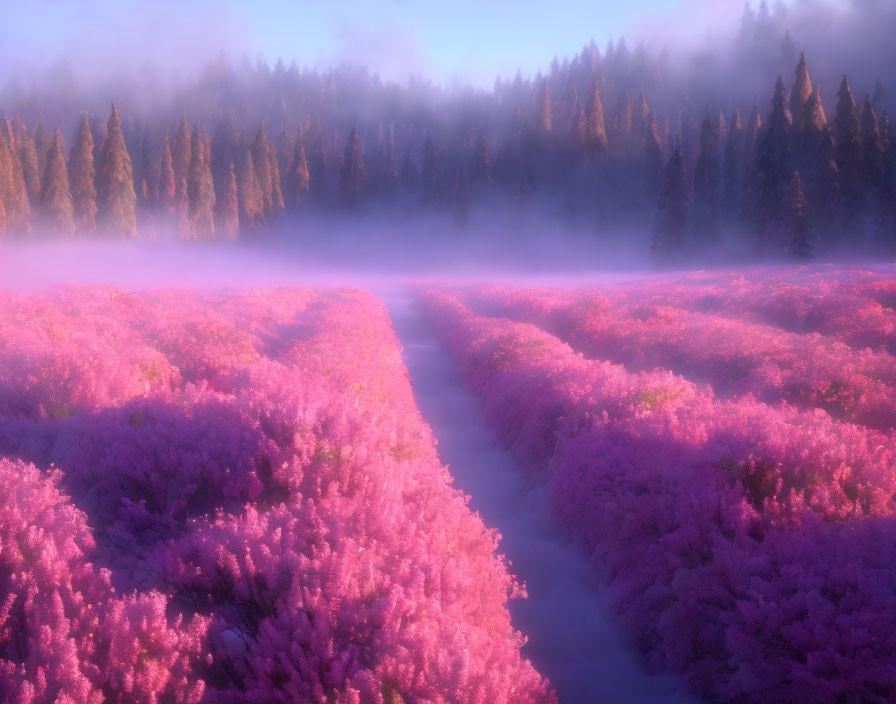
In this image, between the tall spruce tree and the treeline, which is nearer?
the treeline

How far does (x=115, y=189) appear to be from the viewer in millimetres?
55531

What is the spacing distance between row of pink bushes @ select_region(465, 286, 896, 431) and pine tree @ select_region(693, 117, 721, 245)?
48.9m

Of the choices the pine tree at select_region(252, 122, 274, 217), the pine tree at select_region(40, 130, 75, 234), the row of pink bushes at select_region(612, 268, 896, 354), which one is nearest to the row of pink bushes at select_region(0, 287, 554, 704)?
the row of pink bushes at select_region(612, 268, 896, 354)

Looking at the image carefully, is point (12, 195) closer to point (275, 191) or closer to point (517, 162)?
point (275, 191)

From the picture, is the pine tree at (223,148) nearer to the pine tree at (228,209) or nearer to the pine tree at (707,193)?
the pine tree at (228,209)

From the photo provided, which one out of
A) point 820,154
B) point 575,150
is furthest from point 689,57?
point 820,154

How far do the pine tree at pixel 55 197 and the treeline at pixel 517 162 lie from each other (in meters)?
0.14

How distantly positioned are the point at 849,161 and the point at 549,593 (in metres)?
62.4

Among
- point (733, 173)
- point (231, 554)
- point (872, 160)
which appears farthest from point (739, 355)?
point (733, 173)

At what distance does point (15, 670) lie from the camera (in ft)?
9.14

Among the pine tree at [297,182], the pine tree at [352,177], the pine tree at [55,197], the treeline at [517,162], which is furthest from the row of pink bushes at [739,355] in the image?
the pine tree at [352,177]

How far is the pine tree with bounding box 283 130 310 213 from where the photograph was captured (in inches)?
3243

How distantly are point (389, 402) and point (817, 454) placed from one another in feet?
22.5

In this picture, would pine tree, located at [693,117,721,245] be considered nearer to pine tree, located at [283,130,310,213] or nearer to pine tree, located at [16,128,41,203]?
pine tree, located at [283,130,310,213]
